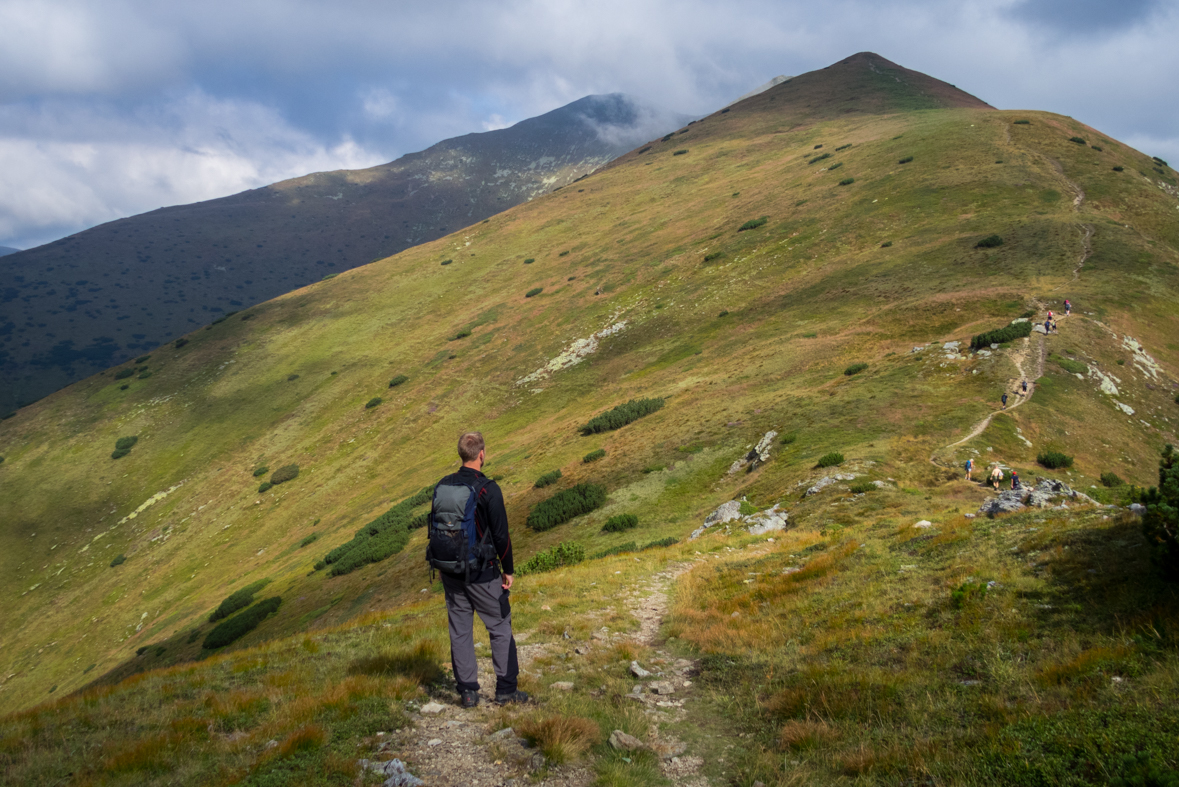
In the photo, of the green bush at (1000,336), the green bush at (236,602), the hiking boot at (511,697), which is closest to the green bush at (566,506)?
the hiking boot at (511,697)

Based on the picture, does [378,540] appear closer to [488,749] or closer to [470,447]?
[470,447]

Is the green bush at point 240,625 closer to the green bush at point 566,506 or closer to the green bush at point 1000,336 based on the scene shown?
the green bush at point 566,506

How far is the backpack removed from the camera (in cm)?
635

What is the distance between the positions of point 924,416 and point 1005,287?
774 inches

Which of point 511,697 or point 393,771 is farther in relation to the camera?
point 511,697

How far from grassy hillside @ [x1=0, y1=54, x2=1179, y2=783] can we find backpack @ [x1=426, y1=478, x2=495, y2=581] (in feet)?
6.49

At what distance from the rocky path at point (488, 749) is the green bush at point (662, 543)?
11185 millimetres

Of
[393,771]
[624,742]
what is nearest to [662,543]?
[624,742]

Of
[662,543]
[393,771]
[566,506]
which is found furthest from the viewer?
[566,506]

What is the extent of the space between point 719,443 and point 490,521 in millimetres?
21550

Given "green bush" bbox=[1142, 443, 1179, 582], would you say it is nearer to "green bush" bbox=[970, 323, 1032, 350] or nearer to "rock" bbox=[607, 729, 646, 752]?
"rock" bbox=[607, 729, 646, 752]

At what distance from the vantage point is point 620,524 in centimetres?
2217

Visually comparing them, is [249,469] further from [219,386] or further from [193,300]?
[193,300]

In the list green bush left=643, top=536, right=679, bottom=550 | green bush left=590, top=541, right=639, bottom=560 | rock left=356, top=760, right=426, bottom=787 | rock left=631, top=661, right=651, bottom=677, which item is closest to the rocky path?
rock left=356, top=760, right=426, bottom=787
